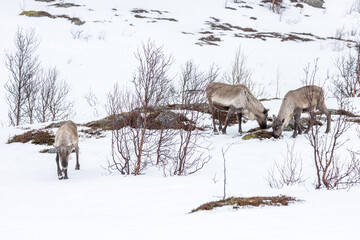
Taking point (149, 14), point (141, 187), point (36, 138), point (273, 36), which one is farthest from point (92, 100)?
point (273, 36)

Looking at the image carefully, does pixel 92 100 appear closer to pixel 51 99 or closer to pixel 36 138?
pixel 51 99

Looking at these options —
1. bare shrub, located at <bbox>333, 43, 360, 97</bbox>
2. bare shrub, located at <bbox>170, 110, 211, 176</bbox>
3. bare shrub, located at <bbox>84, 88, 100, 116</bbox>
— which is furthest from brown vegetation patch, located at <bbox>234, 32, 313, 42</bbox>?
bare shrub, located at <bbox>170, 110, 211, 176</bbox>

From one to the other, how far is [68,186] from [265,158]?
518cm

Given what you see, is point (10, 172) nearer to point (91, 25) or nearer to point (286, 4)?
point (91, 25)

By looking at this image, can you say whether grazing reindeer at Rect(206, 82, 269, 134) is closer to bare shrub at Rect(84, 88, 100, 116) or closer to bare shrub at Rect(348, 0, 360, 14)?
bare shrub at Rect(84, 88, 100, 116)

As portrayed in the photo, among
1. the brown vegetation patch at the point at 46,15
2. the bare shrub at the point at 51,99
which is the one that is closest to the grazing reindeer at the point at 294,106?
the bare shrub at the point at 51,99

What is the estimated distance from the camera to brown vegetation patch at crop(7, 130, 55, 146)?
1180 cm

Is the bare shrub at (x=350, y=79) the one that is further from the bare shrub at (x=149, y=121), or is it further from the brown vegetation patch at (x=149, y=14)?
the brown vegetation patch at (x=149, y=14)

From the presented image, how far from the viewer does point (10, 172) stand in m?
8.32

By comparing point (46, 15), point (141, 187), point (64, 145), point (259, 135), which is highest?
point (46, 15)

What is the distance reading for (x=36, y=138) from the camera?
12055mm

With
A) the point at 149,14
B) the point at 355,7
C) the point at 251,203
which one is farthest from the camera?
the point at 355,7

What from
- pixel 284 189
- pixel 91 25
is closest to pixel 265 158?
pixel 284 189

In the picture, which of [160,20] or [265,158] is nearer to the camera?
[265,158]
